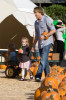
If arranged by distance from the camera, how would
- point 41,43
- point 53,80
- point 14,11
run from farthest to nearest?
point 14,11 < point 41,43 < point 53,80

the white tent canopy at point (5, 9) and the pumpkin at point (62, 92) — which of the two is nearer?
the pumpkin at point (62, 92)

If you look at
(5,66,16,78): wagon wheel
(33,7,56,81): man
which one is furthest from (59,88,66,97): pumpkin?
(5,66,16,78): wagon wheel

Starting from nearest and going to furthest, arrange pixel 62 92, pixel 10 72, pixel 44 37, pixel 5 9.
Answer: pixel 62 92 < pixel 44 37 < pixel 10 72 < pixel 5 9

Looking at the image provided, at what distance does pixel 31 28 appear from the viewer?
18500 mm

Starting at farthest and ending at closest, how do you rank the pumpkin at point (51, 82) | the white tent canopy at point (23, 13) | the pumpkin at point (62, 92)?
the white tent canopy at point (23, 13), the pumpkin at point (51, 82), the pumpkin at point (62, 92)

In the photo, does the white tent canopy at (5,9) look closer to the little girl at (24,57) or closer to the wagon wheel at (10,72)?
the wagon wheel at (10,72)

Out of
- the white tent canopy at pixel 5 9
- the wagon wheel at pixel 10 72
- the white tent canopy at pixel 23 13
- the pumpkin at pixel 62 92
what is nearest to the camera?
the pumpkin at pixel 62 92

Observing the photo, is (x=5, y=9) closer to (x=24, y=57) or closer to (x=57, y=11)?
(x=24, y=57)

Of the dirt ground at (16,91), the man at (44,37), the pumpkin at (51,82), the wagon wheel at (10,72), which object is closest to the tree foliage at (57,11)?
the wagon wheel at (10,72)

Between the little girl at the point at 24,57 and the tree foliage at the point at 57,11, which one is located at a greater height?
the tree foliage at the point at 57,11

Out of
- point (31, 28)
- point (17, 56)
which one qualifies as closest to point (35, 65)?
point (17, 56)

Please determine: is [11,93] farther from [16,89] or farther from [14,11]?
[14,11]

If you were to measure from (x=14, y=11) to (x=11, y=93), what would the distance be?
9.40 metres

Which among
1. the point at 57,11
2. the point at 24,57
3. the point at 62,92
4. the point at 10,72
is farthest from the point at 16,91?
the point at 57,11
